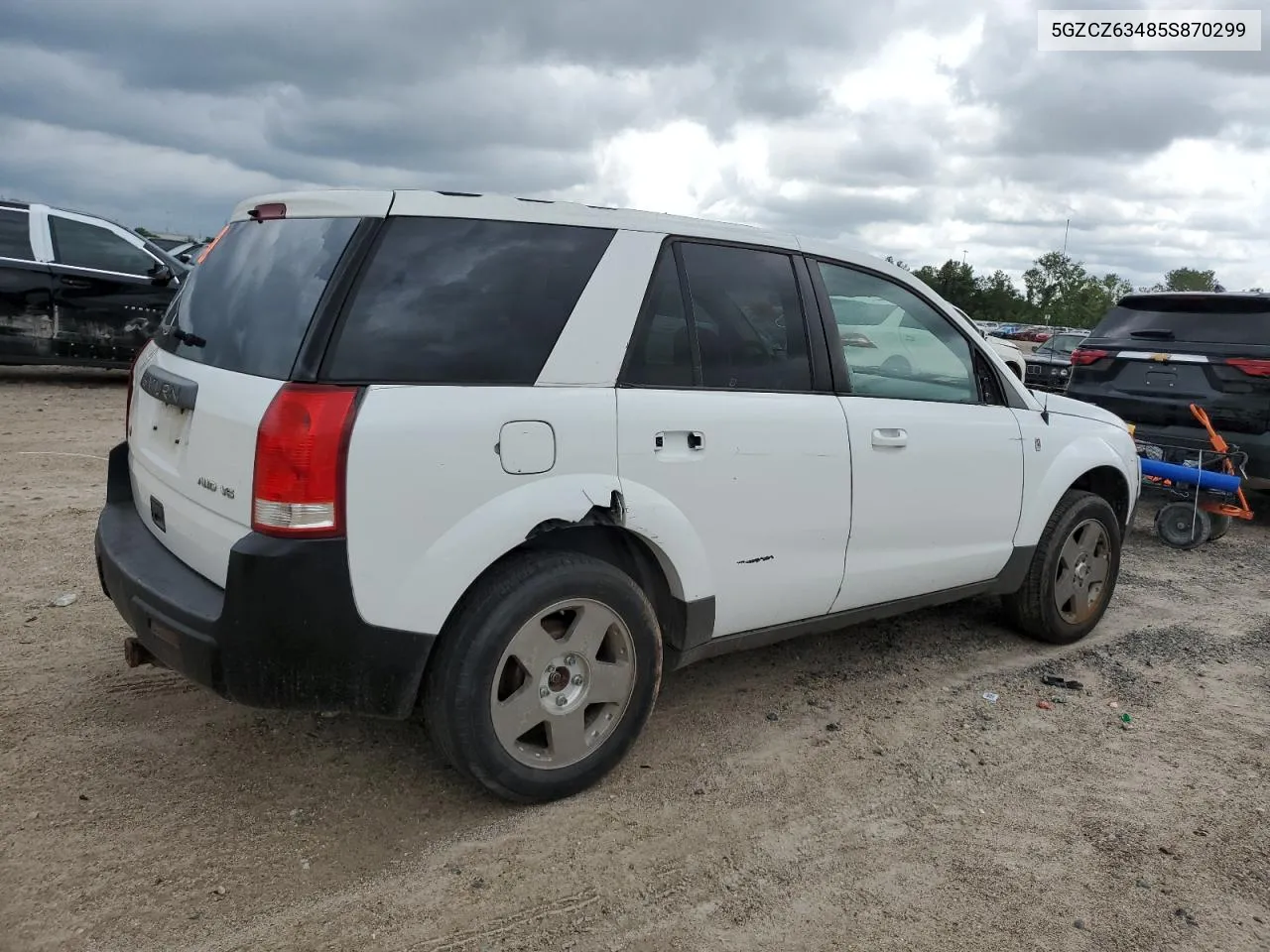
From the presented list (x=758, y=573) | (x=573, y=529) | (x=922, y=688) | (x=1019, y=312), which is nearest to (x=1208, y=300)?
(x=922, y=688)

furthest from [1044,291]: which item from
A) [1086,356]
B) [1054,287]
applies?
[1086,356]

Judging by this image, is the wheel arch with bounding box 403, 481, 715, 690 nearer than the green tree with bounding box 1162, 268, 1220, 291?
Yes

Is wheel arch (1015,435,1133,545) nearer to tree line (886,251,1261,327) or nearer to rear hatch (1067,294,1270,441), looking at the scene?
rear hatch (1067,294,1270,441)

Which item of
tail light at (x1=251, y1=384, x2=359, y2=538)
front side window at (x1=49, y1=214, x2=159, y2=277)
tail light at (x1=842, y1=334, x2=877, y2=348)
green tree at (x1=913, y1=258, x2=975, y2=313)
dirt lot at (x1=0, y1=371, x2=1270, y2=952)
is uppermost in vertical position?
green tree at (x1=913, y1=258, x2=975, y2=313)

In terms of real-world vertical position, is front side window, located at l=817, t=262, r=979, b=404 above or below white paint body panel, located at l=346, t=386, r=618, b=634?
above

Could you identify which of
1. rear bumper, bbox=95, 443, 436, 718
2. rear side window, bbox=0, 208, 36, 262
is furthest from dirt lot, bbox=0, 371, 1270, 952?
rear side window, bbox=0, 208, 36, 262

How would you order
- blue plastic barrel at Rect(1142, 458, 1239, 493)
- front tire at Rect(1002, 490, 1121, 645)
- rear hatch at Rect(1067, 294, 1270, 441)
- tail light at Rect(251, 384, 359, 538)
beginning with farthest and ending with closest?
rear hatch at Rect(1067, 294, 1270, 441)
blue plastic barrel at Rect(1142, 458, 1239, 493)
front tire at Rect(1002, 490, 1121, 645)
tail light at Rect(251, 384, 359, 538)

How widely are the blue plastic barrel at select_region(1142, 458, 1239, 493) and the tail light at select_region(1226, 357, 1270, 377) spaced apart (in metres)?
0.81

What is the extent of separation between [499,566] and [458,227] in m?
0.99

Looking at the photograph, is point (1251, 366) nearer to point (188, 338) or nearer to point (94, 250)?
point (188, 338)

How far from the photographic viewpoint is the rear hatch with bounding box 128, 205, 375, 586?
2613 mm

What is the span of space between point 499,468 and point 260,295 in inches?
35.4

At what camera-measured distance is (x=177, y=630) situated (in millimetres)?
2654

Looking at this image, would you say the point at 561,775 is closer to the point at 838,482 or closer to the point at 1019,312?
the point at 838,482
